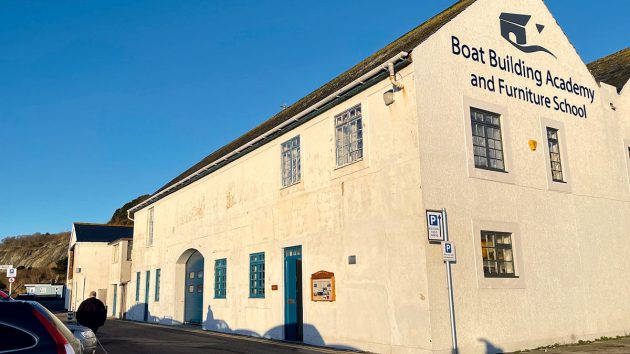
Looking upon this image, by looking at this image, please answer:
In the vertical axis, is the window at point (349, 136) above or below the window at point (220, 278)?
above

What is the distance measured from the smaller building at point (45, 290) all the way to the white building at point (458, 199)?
212 ft

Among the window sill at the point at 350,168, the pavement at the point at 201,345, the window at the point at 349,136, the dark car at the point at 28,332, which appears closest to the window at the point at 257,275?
the pavement at the point at 201,345

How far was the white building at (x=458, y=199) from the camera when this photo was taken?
1139 cm

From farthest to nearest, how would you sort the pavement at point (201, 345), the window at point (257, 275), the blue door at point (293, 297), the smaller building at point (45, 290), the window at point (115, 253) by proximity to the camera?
the smaller building at point (45, 290) → the window at point (115, 253) → the window at point (257, 275) → the blue door at point (293, 297) → the pavement at point (201, 345)

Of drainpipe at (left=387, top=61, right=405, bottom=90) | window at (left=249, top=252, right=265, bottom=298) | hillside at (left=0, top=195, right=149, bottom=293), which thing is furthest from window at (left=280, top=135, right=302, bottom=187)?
hillside at (left=0, top=195, right=149, bottom=293)

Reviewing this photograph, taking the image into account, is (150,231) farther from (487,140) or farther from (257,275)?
(487,140)

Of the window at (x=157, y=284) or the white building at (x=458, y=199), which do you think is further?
the window at (x=157, y=284)

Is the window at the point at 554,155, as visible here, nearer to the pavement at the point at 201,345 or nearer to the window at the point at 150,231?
the pavement at the point at 201,345

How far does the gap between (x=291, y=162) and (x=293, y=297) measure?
4.11 meters

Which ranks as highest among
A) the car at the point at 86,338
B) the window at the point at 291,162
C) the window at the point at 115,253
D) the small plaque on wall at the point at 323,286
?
the window at the point at 291,162

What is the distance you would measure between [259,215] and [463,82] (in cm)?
815

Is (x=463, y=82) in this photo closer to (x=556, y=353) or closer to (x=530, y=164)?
(x=530, y=164)

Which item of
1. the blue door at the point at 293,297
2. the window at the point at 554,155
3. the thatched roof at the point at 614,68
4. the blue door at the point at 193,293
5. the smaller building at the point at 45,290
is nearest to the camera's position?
the window at the point at 554,155

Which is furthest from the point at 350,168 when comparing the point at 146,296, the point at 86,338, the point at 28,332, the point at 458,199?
the point at 146,296
